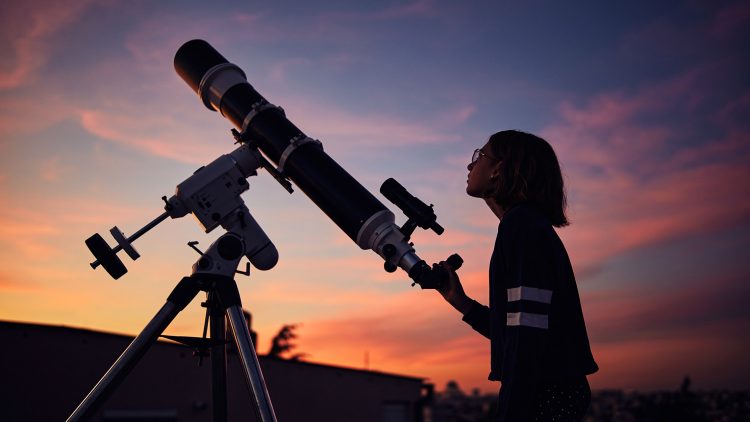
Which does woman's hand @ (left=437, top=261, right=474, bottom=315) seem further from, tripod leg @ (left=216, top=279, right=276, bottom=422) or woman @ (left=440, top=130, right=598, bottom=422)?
tripod leg @ (left=216, top=279, right=276, bottom=422)

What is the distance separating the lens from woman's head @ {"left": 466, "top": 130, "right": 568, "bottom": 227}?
2.60m

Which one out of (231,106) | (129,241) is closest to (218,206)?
(129,241)

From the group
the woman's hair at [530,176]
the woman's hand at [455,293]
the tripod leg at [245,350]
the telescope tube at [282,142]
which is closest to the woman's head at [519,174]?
the woman's hair at [530,176]

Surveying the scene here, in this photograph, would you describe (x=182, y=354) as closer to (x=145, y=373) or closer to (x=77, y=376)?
(x=145, y=373)

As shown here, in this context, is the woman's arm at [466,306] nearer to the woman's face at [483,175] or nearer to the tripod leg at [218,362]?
the woman's face at [483,175]

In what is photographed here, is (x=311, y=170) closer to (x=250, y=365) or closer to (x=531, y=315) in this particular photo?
(x=250, y=365)

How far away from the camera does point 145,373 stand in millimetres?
10906

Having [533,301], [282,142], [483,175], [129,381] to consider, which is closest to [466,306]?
[483,175]

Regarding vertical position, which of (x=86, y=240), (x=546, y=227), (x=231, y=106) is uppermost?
(x=231, y=106)

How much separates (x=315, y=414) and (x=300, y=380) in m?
1.12

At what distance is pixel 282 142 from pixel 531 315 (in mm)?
2657

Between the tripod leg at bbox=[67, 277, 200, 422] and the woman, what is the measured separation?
1840 mm

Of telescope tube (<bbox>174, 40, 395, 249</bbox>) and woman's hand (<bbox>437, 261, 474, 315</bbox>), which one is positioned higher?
telescope tube (<bbox>174, 40, 395, 249</bbox>)

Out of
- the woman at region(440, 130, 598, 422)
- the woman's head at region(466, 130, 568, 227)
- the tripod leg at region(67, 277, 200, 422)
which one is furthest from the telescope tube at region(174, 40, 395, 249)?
the woman at region(440, 130, 598, 422)
